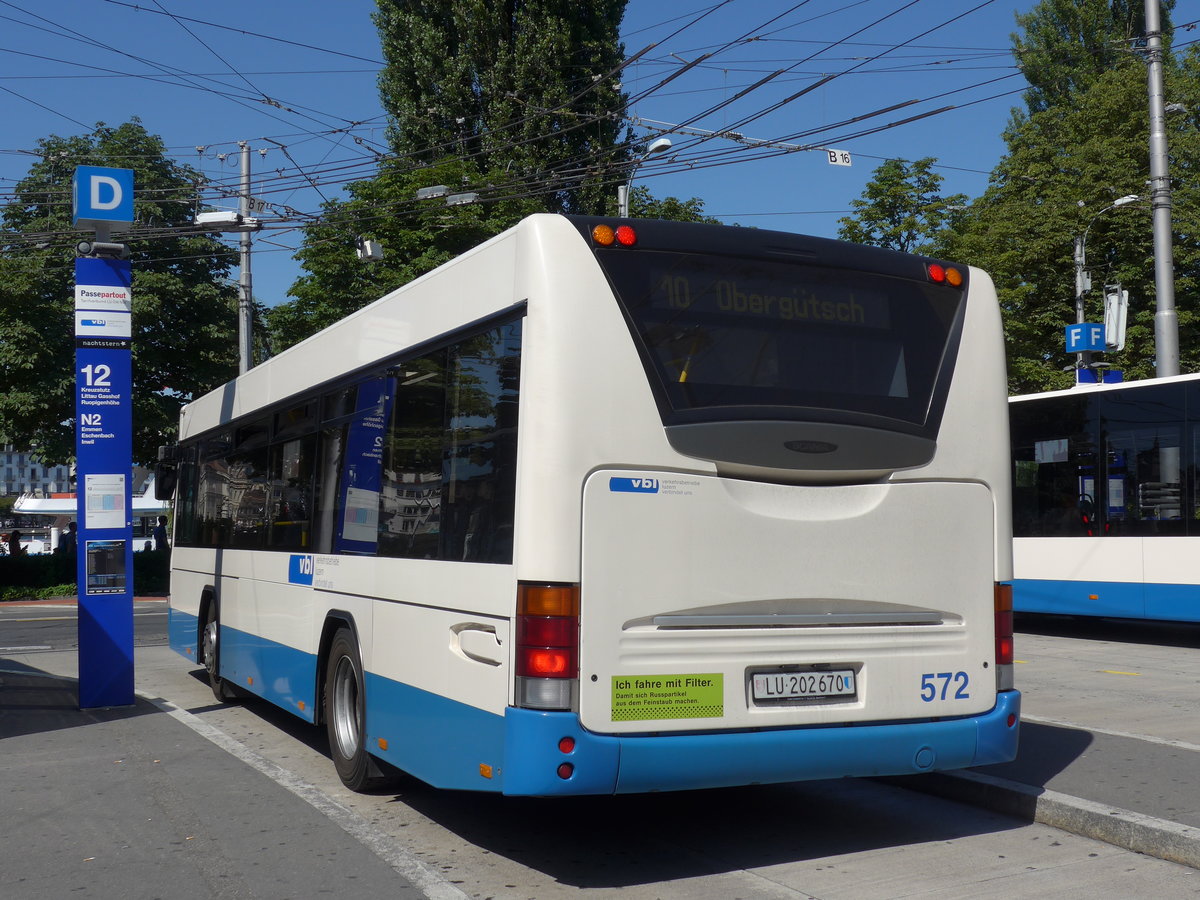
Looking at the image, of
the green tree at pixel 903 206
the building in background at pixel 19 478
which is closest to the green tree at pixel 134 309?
the green tree at pixel 903 206

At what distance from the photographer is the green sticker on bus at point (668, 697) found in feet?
17.4

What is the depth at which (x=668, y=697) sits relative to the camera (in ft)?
17.6

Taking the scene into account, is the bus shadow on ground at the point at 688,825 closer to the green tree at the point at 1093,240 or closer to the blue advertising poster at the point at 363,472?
the blue advertising poster at the point at 363,472

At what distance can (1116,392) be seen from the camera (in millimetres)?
15609

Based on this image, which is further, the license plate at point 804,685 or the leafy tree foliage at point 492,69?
the leafy tree foliage at point 492,69

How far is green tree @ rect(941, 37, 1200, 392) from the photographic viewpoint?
2888cm

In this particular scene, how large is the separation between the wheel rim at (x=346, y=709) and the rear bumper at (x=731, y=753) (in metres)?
2.28

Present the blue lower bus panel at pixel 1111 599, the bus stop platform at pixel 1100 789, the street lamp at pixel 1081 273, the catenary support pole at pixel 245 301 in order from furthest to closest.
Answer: the catenary support pole at pixel 245 301, the street lamp at pixel 1081 273, the blue lower bus panel at pixel 1111 599, the bus stop platform at pixel 1100 789

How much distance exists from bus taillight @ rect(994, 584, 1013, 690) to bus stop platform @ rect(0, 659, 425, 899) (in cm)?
290

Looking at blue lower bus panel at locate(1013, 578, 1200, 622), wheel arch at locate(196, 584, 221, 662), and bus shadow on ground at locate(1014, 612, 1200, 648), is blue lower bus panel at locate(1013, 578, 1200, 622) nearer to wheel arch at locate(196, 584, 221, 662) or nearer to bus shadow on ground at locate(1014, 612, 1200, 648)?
bus shadow on ground at locate(1014, 612, 1200, 648)

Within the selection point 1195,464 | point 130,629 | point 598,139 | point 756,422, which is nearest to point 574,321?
point 756,422

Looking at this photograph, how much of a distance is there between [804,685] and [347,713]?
9.75 ft

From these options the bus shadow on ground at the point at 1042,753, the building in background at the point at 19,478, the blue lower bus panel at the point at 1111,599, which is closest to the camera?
the bus shadow on ground at the point at 1042,753

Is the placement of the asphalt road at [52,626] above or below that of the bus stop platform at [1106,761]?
below
